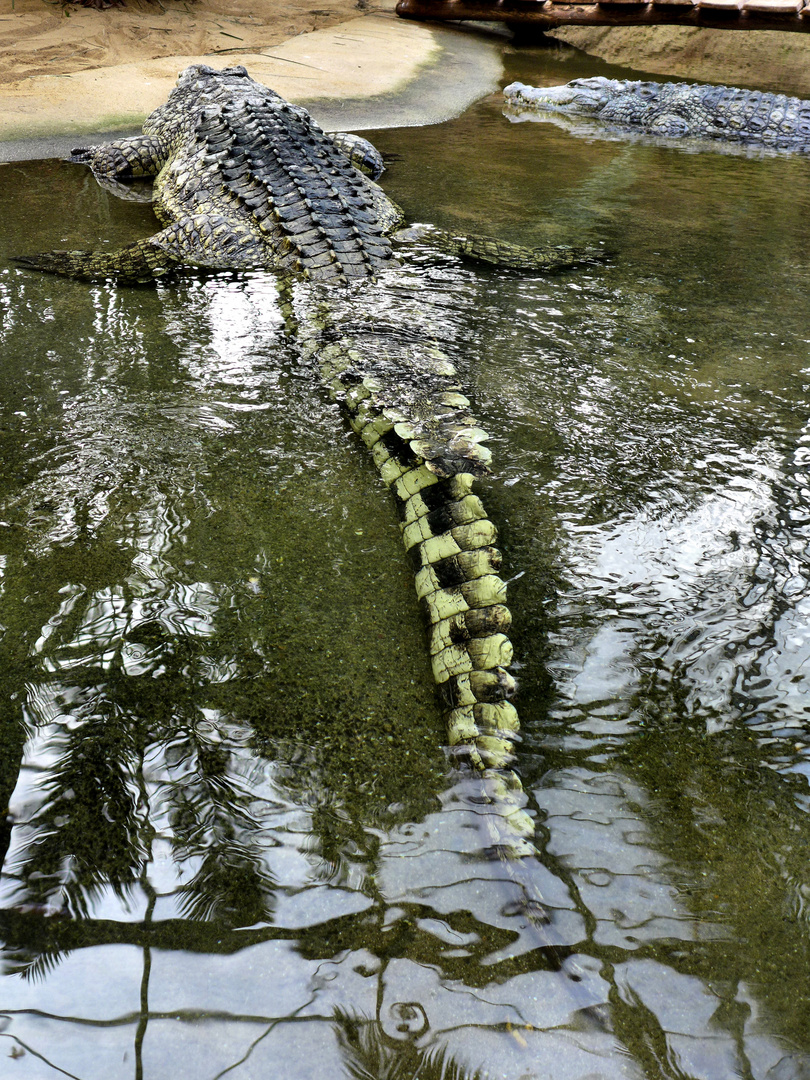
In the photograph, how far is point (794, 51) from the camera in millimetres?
9953

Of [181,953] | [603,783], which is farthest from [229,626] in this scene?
[603,783]

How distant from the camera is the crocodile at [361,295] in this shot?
5.18 feet

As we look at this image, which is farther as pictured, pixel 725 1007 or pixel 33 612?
pixel 33 612

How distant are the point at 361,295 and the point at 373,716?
207 cm

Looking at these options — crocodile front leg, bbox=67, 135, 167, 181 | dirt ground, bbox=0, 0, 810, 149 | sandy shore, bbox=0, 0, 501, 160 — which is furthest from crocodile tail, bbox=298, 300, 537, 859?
dirt ground, bbox=0, 0, 810, 149

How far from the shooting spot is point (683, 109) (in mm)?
7465

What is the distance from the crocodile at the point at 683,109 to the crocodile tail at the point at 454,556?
637cm

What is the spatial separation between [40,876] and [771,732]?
147cm

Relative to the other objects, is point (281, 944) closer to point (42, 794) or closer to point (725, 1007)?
point (42, 794)

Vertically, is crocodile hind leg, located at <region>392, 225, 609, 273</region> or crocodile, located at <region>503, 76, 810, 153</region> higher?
crocodile, located at <region>503, 76, 810, 153</region>

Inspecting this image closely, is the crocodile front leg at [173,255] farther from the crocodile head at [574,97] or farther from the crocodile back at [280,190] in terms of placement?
the crocodile head at [574,97]

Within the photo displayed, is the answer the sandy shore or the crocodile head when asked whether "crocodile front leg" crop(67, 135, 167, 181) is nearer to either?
the sandy shore

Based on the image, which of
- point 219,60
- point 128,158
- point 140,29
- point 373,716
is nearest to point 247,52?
point 219,60

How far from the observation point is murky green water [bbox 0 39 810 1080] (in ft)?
3.67
